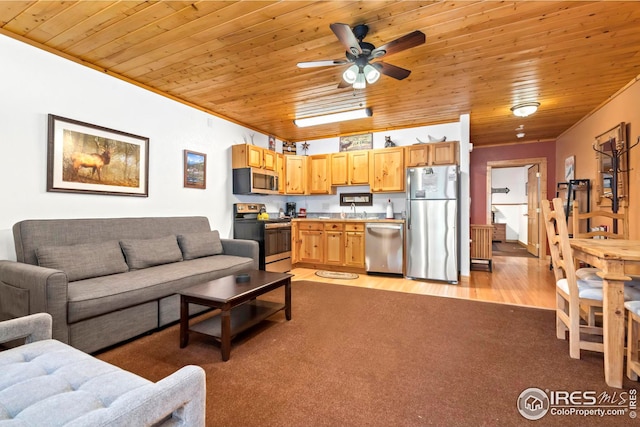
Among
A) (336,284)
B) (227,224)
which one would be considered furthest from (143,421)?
(227,224)

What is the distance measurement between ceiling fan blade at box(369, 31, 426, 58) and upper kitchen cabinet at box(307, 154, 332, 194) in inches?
126

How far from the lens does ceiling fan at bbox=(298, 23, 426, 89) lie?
2104mm

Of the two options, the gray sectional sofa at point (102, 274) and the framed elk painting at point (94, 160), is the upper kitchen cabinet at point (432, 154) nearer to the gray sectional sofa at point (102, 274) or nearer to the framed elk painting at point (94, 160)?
the gray sectional sofa at point (102, 274)

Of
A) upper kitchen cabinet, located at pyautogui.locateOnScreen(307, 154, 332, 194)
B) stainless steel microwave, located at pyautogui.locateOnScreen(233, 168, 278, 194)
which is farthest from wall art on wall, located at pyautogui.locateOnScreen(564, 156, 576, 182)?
stainless steel microwave, located at pyautogui.locateOnScreen(233, 168, 278, 194)

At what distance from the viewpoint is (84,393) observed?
0.98 metres

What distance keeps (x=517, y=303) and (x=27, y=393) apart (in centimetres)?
395

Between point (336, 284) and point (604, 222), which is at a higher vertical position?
point (604, 222)

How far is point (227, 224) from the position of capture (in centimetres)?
477

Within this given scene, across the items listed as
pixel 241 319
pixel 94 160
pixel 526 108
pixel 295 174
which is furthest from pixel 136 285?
pixel 526 108

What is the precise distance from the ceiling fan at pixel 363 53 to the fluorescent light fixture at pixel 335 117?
1.57 meters

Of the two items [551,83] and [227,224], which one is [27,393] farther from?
[551,83]

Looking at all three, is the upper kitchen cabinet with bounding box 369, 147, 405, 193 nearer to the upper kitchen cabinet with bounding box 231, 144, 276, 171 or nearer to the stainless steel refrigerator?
the stainless steel refrigerator

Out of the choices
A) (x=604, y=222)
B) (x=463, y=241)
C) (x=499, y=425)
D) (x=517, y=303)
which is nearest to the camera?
(x=499, y=425)

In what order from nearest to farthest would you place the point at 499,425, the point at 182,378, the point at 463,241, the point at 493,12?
1. the point at 182,378
2. the point at 499,425
3. the point at 493,12
4. the point at 463,241
